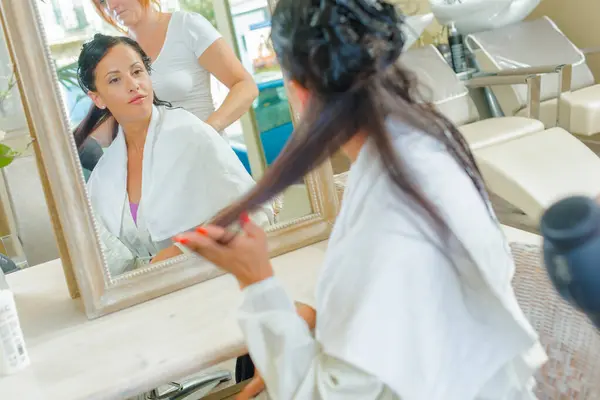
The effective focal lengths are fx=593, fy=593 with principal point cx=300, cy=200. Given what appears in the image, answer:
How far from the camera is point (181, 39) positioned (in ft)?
3.09

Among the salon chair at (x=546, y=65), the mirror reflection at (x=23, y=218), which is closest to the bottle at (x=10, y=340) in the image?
the mirror reflection at (x=23, y=218)

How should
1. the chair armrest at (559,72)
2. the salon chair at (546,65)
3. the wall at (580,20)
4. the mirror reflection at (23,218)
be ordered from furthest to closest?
the wall at (580,20)
the salon chair at (546,65)
the chair armrest at (559,72)
the mirror reflection at (23,218)

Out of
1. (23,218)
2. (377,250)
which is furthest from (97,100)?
(23,218)

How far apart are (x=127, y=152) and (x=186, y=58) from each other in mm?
177

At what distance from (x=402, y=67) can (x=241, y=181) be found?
0.40 meters

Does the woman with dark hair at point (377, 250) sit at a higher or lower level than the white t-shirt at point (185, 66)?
lower

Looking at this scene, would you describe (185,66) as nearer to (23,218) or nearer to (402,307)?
(402,307)

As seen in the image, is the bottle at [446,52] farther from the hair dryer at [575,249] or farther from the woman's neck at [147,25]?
the hair dryer at [575,249]

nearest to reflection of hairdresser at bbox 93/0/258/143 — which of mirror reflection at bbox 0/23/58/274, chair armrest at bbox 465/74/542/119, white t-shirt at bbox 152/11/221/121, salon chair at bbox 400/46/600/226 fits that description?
white t-shirt at bbox 152/11/221/121

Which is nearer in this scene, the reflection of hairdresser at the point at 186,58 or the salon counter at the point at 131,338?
the salon counter at the point at 131,338

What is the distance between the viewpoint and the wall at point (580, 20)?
3.15 metres

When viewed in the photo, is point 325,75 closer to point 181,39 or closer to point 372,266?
point 372,266

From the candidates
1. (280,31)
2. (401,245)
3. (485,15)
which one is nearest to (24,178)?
(280,31)

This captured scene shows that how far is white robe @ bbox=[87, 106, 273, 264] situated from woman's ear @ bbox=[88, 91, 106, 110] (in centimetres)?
5
